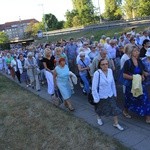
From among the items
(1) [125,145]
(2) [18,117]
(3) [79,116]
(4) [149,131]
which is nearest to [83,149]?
(1) [125,145]

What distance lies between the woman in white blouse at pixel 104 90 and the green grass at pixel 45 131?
1.81 ft

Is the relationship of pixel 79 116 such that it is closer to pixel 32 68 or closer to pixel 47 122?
pixel 47 122

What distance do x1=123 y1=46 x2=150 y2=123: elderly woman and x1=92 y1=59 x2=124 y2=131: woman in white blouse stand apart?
0.42m

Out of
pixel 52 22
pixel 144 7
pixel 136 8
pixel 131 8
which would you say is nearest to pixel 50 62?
pixel 144 7

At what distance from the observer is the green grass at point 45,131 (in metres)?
7.08

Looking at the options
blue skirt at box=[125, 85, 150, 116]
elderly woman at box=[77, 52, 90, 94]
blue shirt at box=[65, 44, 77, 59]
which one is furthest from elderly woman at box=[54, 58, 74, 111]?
blue shirt at box=[65, 44, 77, 59]

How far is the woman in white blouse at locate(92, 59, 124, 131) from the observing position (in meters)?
7.22

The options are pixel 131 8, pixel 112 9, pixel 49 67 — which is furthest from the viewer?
pixel 112 9

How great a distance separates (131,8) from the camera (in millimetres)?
69438

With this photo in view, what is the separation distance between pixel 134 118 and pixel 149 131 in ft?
3.11

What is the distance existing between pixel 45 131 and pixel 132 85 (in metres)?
2.64

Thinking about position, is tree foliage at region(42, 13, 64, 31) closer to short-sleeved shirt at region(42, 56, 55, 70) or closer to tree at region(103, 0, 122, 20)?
tree at region(103, 0, 122, 20)

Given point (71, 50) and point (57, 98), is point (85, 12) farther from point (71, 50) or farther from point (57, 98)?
point (57, 98)

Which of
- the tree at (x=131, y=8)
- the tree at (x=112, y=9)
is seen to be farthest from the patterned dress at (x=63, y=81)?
the tree at (x=112, y=9)
